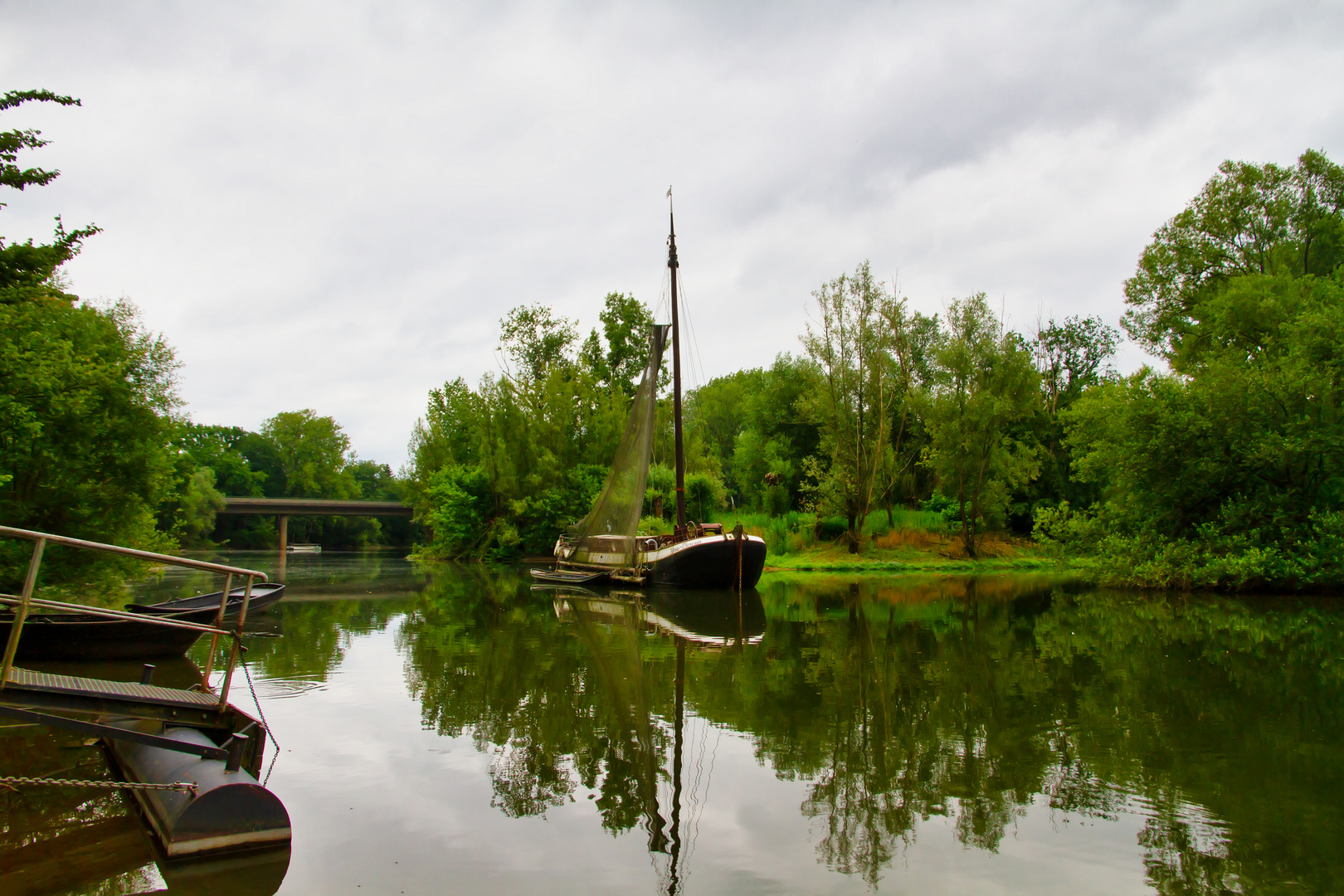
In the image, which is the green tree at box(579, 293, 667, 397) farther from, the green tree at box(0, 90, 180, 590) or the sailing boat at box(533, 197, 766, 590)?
the green tree at box(0, 90, 180, 590)

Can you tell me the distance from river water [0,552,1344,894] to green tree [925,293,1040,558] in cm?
1999

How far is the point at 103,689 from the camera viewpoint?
497cm

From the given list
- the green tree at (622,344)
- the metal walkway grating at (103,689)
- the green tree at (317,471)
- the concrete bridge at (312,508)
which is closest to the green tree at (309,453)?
the green tree at (317,471)

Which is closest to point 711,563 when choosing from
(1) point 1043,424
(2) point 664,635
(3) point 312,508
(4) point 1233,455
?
(2) point 664,635

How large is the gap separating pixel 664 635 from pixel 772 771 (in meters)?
7.81

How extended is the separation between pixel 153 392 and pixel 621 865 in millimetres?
17978

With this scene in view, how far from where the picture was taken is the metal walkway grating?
4738mm

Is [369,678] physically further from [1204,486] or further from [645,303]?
[645,303]

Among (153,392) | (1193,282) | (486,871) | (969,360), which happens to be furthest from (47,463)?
(1193,282)

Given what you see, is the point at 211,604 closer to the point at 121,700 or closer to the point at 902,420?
the point at 121,700

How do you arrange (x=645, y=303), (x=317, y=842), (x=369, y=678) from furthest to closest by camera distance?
(x=645, y=303)
(x=369, y=678)
(x=317, y=842)

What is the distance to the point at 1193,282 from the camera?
102 ft

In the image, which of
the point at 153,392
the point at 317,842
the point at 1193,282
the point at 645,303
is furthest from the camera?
the point at 645,303

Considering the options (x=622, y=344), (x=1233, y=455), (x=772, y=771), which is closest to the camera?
(x=772, y=771)
